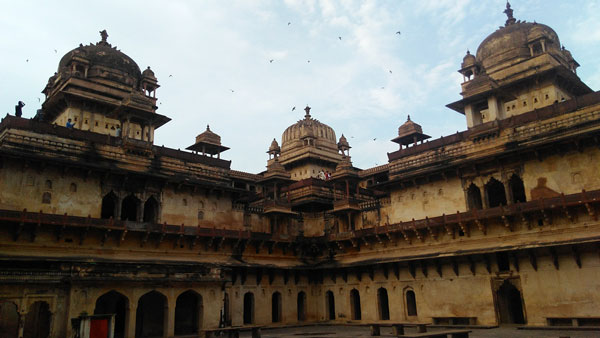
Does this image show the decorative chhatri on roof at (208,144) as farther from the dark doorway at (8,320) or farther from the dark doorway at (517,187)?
the dark doorway at (517,187)

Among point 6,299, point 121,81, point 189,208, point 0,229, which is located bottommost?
point 6,299

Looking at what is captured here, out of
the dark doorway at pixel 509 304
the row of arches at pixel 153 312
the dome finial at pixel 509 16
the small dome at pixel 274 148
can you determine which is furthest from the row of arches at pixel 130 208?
the dome finial at pixel 509 16

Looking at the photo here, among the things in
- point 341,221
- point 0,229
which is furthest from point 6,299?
point 341,221

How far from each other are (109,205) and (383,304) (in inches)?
730

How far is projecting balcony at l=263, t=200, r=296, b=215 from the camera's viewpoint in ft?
113

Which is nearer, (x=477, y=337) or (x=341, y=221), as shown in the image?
(x=477, y=337)

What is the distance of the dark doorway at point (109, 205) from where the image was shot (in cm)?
2878

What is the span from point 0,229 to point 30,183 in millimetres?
2926

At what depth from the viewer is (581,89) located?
122 feet

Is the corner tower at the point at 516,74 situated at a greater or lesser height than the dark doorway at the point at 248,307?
greater

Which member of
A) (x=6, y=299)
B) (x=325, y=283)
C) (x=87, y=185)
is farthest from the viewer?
(x=325, y=283)

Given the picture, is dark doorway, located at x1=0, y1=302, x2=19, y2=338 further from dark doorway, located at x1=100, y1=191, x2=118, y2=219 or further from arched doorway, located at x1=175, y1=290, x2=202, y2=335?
arched doorway, located at x1=175, y1=290, x2=202, y2=335

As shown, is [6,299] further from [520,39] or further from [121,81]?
[520,39]

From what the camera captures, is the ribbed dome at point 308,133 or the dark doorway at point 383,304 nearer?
the dark doorway at point 383,304
